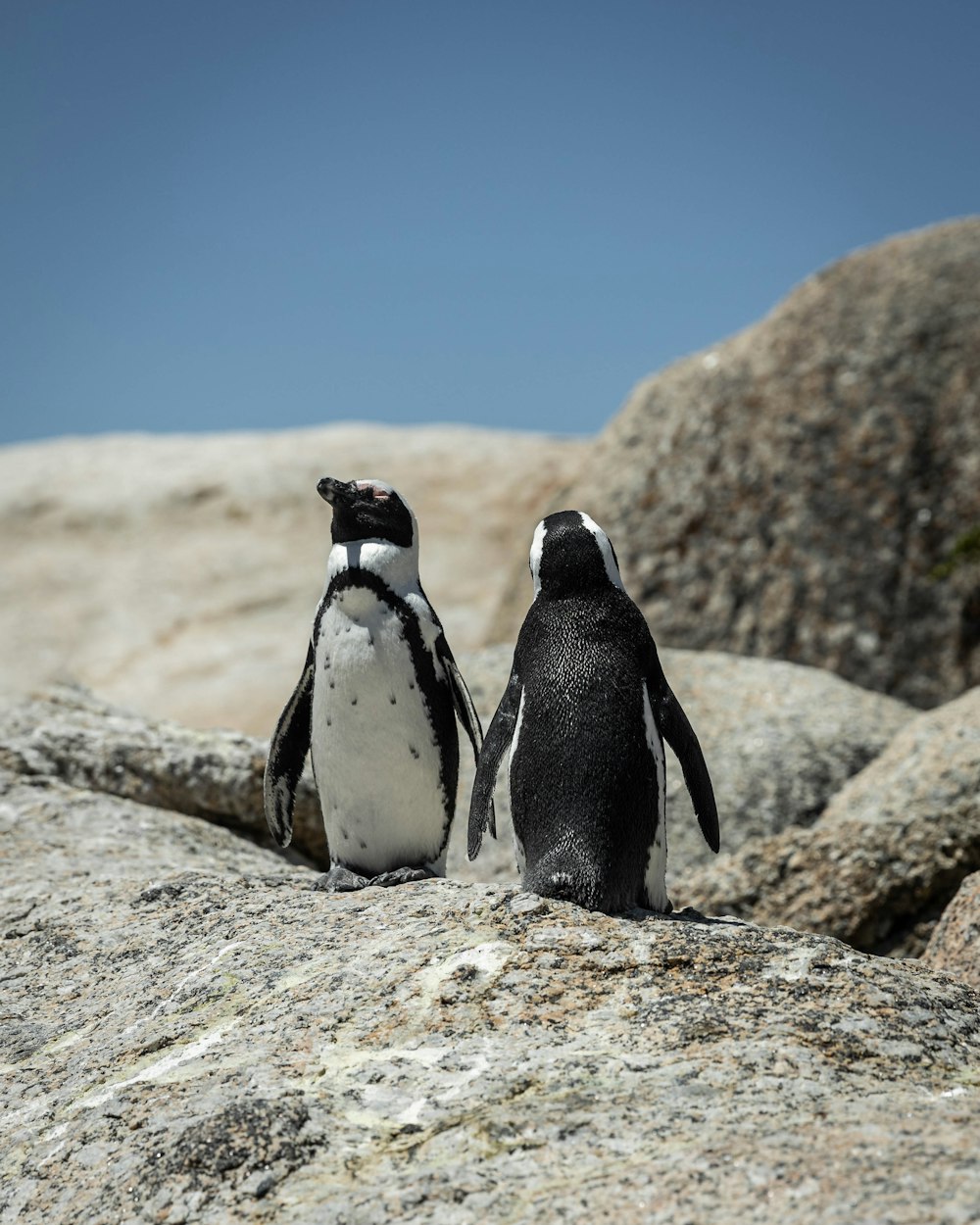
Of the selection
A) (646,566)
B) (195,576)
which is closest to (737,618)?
(646,566)

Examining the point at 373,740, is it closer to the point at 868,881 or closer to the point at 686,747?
the point at 686,747

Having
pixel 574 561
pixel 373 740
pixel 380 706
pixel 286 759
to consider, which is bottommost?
pixel 286 759

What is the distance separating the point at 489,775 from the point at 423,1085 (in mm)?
1260

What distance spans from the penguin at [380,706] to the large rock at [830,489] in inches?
269

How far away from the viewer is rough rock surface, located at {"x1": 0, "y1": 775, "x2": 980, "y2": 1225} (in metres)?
2.67

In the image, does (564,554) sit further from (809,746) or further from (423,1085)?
(809,746)

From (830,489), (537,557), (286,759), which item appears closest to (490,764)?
(537,557)

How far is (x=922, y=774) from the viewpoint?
6.70m

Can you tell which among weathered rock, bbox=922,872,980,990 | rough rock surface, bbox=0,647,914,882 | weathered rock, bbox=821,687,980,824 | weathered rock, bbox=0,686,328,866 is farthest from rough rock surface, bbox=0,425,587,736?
weathered rock, bbox=922,872,980,990

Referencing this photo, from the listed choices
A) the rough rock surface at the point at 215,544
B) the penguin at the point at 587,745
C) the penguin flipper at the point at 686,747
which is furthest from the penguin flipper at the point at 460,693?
the rough rock surface at the point at 215,544

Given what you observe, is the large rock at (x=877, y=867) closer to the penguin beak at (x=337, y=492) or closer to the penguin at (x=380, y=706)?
the penguin at (x=380, y=706)

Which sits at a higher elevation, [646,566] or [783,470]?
[783,470]

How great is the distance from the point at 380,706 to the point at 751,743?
389cm

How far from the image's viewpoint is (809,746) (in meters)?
8.26
